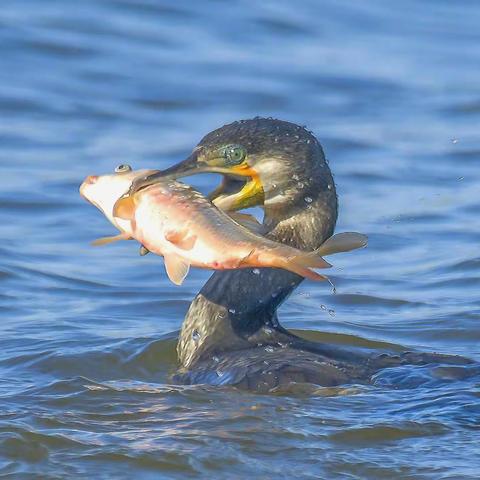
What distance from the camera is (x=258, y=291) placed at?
642 cm

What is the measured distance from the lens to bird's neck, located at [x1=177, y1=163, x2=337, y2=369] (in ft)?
20.9

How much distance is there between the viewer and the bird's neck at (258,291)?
20.9ft

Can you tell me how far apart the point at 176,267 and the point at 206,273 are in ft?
9.62

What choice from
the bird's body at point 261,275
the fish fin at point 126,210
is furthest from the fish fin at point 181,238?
the bird's body at point 261,275

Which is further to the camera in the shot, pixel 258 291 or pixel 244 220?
pixel 258 291

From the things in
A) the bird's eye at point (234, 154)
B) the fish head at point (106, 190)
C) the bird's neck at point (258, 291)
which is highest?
the bird's eye at point (234, 154)

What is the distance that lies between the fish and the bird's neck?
497 mm

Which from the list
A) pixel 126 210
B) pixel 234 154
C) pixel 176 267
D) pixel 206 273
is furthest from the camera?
pixel 206 273

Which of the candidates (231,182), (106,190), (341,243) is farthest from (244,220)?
(341,243)

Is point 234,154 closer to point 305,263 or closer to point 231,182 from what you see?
point 231,182

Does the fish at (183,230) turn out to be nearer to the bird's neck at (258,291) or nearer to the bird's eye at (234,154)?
the bird's eye at (234,154)

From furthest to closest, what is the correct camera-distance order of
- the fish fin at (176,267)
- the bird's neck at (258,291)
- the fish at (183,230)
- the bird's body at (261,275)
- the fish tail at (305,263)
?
the bird's neck at (258,291) → the bird's body at (261,275) → the fish fin at (176,267) → the fish at (183,230) → the fish tail at (305,263)

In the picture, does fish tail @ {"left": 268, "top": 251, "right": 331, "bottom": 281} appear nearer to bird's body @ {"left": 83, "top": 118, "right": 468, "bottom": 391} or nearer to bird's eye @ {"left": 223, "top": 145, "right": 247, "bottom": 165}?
bird's body @ {"left": 83, "top": 118, "right": 468, "bottom": 391}

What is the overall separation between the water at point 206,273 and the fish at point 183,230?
0.55 meters
